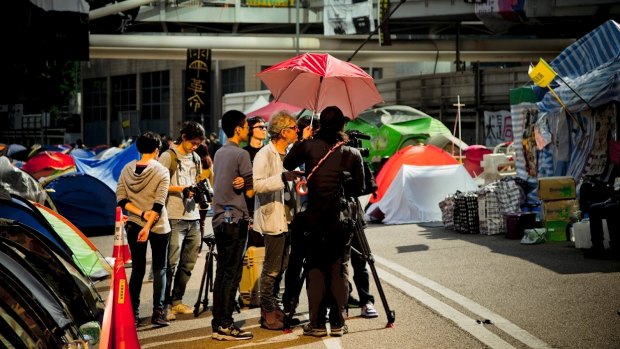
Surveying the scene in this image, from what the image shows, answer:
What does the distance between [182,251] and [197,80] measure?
1216 inches

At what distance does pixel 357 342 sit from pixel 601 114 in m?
9.89

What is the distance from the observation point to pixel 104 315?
19.4ft

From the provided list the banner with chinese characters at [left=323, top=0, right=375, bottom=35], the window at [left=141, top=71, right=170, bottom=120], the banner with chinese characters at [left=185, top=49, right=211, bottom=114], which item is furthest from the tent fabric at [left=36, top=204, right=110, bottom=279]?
the window at [left=141, top=71, right=170, bottom=120]

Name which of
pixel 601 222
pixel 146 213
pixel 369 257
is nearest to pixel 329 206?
pixel 369 257

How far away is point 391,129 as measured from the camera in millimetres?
32719

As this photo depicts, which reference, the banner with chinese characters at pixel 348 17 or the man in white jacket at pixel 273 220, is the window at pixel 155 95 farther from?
the man in white jacket at pixel 273 220

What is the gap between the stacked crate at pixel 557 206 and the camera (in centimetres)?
1557

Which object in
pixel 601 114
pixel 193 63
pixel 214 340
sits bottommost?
pixel 214 340

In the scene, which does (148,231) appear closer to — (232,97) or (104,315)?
(104,315)

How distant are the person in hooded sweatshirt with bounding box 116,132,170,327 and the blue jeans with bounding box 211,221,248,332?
0.83m

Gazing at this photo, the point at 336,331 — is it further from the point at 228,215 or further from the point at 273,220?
the point at 228,215

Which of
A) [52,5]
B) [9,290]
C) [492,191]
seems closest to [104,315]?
[9,290]

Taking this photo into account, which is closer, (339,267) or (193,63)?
(339,267)

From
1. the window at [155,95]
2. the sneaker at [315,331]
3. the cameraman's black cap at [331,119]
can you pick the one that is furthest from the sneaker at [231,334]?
the window at [155,95]
